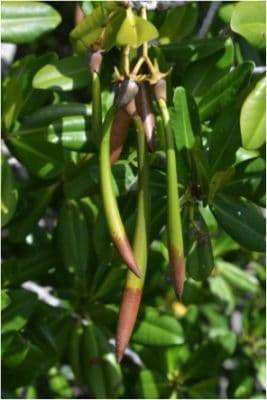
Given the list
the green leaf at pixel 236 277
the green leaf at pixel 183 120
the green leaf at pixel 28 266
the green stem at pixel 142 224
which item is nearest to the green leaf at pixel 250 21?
the green leaf at pixel 183 120

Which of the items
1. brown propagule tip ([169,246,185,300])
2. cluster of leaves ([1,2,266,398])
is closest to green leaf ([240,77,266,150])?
cluster of leaves ([1,2,266,398])

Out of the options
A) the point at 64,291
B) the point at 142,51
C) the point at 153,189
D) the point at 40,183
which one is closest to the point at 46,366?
the point at 64,291

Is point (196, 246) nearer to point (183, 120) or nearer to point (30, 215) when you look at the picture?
point (183, 120)

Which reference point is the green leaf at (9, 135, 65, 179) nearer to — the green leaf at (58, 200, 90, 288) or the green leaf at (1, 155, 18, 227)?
the green leaf at (1, 155, 18, 227)

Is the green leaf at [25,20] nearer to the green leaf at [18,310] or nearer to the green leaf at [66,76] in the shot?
the green leaf at [66,76]

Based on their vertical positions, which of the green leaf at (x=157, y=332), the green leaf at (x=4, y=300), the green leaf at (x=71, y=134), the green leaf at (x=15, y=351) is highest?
the green leaf at (x=71, y=134)
